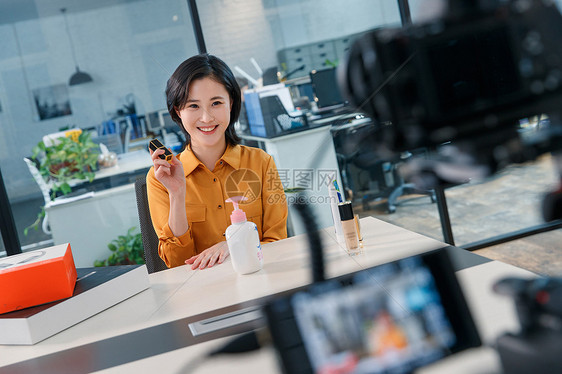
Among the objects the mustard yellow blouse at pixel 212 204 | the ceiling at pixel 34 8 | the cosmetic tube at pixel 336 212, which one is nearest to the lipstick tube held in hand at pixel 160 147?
the mustard yellow blouse at pixel 212 204

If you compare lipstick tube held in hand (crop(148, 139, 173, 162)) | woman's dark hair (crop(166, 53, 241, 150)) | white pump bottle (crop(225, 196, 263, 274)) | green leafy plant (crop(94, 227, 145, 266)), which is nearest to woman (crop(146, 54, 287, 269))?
woman's dark hair (crop(166, 53, 241, 150))

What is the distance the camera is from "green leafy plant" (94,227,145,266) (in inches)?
114

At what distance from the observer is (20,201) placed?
285 cm

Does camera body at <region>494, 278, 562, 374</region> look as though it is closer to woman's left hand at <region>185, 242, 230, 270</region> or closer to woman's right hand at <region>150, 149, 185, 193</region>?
woman's left hand at <region>185, 242, 230, 270</region>

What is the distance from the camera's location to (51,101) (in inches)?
109

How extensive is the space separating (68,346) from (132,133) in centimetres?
204

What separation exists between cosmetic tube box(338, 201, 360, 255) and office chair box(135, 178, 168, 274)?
73 cm

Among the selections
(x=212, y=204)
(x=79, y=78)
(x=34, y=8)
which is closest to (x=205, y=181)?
(x=212, y=204)

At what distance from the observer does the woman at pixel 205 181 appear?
1.57 metres

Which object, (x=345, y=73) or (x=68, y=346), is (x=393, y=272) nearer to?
(x=345, y=73)

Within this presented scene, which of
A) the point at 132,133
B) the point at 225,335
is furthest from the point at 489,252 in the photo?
the point at 225,335

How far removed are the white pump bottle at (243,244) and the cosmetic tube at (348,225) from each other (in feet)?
0.66

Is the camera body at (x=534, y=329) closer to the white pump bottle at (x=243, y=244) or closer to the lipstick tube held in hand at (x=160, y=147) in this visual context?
the white pump bottle at (x=243, y=244)

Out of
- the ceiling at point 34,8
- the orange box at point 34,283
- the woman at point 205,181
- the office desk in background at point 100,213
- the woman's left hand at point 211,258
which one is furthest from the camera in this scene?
the office desk in background at point 100,213
